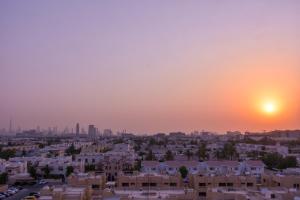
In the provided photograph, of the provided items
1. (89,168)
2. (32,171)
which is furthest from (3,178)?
(89,168)

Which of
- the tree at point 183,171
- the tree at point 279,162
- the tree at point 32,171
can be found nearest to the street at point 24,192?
the tree at point 32,171

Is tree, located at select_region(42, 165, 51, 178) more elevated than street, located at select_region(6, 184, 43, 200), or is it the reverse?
tree, located at select_region(42, 165, 51, 178)

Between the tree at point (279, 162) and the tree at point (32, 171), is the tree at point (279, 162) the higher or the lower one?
the higher one

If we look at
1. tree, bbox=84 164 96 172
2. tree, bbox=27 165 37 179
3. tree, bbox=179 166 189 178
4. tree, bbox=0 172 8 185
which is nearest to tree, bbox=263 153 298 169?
tree, bbox=179 166 189 178

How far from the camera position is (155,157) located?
4000 centimetres

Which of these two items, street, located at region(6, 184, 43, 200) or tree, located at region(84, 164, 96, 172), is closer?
street, located at region(6, 184, 43, 200)

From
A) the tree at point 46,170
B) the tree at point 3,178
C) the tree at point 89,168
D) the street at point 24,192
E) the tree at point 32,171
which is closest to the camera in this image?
the street at point 24,192

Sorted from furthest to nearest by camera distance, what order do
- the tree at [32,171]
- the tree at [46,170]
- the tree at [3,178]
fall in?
the tree at [46,170] → the tree at [32,171] → the tree at [3,178]

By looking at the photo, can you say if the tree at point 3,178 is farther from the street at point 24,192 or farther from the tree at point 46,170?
the tree at point 46,170

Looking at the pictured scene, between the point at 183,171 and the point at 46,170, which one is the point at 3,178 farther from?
the point at 183,171

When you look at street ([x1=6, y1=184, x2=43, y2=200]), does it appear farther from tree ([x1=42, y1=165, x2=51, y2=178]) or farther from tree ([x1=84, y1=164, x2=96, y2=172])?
tree ([x1=84, y1=164, x2=96, y2=172])

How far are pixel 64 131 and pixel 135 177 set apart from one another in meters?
180

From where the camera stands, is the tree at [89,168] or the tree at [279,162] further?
the tree at [89,168]

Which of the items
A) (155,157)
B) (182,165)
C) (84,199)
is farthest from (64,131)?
(84,199)
